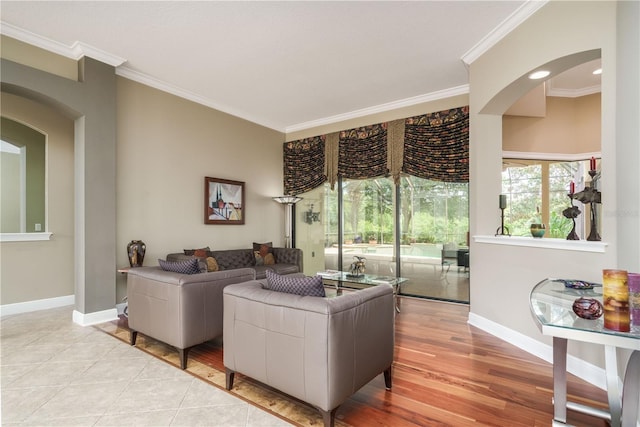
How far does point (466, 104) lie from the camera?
4820mm

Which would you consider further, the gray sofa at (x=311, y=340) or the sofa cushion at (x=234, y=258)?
the sofa cushion at (x=234, y=258)

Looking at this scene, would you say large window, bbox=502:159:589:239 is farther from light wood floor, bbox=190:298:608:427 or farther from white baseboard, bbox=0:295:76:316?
white baseboard, bbox=0:295:76:316

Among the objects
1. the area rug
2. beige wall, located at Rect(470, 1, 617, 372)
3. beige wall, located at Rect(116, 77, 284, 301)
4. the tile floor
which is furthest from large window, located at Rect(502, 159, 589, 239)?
the tile floor

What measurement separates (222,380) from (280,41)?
3.43 m

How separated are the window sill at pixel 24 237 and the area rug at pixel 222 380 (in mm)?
1820

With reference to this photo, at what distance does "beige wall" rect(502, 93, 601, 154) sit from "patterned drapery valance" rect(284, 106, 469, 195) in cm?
107

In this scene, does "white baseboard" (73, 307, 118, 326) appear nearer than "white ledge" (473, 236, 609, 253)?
No

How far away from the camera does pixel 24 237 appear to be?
4.32 meters

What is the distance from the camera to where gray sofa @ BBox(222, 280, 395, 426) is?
1838 millimetres

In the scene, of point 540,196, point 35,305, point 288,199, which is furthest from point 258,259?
point 540,196

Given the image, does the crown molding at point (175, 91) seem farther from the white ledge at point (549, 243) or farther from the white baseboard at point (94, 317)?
the white ledge at point (549, 243)

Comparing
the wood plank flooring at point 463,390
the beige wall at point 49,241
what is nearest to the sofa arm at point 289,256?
the wood plank flooring at point 463,390

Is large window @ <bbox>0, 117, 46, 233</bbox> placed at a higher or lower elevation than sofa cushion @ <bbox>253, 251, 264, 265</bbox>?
higher

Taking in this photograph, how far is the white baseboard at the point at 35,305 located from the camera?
4176 millimetres
